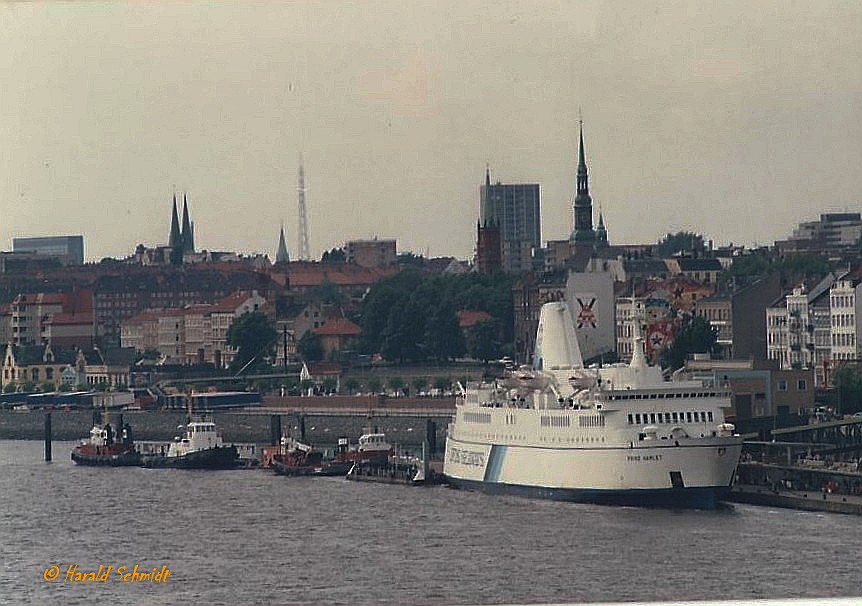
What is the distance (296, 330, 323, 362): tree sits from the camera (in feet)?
125

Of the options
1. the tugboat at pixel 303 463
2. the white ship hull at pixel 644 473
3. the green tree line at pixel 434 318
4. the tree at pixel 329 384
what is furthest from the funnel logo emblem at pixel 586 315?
the white ship hull at pixel 644 473

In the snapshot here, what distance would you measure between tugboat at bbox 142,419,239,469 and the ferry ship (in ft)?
13.8

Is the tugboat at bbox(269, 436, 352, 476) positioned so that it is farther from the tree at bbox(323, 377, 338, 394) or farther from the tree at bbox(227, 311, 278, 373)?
the tree at bbox(227, 311, 278, 373)

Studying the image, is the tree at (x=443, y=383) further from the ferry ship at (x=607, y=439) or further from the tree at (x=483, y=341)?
the ferry ship at (x=607, y=439)

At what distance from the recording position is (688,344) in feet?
93.0

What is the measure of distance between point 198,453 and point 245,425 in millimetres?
5360

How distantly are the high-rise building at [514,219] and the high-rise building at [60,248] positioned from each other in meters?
5.05

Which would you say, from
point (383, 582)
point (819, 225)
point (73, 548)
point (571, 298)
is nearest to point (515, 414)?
point (73, 548)

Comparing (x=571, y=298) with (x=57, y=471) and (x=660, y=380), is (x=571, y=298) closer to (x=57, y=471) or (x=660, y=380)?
(x=57, y=471)

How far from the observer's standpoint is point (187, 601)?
14.7m

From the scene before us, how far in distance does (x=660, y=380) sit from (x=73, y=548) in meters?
5.03

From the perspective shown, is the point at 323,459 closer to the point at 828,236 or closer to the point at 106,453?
the point at 106,453

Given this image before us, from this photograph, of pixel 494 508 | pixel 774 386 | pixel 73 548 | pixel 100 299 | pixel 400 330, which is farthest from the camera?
pixel 100 299

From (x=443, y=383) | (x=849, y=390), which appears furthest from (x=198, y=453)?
(x=443, y=383)
